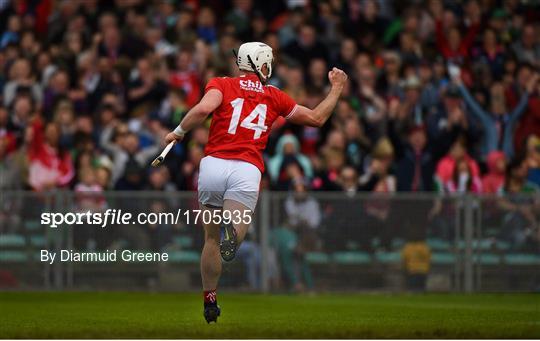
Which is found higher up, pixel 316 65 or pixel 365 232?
pixel 316 65

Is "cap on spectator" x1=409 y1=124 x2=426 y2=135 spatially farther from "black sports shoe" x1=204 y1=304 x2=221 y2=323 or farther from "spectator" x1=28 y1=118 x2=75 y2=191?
"black sports shoe" x1=204 y1=304 x2=221 y2=323

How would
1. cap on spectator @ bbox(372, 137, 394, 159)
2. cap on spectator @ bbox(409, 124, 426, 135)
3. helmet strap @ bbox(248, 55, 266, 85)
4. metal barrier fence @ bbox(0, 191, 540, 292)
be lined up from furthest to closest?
1. cap on spectator @ bbox(409, 124, 426, 135)
2. cap on spectator @ bbox(372, 137, 394, 159)
3. metal barrier fence @ bbox(0, 191, 540, 292)
4. helmet strap @ bbox(248, 55, 266, 85)

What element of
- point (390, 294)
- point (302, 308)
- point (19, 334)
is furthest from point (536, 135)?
point (19, 334)

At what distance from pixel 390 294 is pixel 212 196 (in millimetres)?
8018

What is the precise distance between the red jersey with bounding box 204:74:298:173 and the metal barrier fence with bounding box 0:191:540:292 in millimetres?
7307

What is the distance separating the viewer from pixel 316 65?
25.1 m

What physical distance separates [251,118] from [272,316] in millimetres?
2730

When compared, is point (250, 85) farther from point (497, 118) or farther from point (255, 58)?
point (497, 118)


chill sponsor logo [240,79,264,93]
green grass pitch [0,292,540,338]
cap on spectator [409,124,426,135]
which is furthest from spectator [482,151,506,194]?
chill sponsor logo [240,79,264,93]

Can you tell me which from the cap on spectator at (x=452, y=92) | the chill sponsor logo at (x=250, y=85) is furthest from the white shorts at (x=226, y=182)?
the cap on spectator at (x=452, y=92)

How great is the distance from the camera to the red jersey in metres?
14.6

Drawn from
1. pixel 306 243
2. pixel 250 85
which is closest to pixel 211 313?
pixel 250 85

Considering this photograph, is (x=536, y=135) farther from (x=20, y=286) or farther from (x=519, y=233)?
(x=20, y=286)

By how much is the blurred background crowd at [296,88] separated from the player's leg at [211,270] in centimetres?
798
